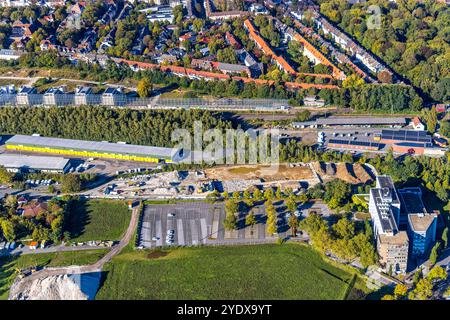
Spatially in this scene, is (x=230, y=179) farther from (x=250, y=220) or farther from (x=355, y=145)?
(x=355, y=145)

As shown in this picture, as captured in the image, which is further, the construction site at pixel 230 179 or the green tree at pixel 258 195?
the construction site at pixel 230 179

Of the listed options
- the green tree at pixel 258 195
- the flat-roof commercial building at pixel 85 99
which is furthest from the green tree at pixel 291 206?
the flat-roof commercial building at pixel 85 99

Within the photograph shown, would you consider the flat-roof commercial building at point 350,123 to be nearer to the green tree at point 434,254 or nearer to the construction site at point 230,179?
the construction site at point 230,179

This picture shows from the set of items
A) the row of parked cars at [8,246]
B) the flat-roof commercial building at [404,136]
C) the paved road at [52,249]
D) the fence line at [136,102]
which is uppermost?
the fence line at [136,102]

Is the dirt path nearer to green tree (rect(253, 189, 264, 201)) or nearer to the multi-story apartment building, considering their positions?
green tree (rect(253, 189, 264, 201))

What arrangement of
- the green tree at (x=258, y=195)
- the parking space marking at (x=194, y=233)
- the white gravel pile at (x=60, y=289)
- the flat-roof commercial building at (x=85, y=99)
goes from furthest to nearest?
the flat-roof commercial building at (x=85, y=99) → the green tree at (x=258, y=195) → the parking space marking at (x=194, y=233) → the white gravel pile at (x=60, y=289)

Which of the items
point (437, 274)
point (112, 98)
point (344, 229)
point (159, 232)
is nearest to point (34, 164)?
point (112, 98)
